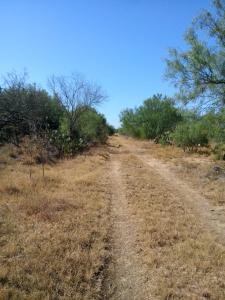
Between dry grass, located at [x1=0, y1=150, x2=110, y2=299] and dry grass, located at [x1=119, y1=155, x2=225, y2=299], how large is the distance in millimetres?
849

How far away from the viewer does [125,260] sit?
555 cm

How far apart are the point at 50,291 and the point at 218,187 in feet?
29.5

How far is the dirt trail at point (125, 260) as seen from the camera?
179 inches

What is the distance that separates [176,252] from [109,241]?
4.58 feet

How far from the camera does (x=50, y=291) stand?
14.2 ft

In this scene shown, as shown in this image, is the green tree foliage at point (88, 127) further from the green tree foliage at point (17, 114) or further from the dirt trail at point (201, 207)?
the dirt trail at point (201, 207)

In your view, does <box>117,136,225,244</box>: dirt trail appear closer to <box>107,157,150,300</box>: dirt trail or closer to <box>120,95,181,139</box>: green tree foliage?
<box>107,157,150,300</box>: dirt trail

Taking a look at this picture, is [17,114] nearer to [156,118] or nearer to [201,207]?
[201,207]

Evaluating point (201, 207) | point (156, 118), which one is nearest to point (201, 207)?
point (201, 207)

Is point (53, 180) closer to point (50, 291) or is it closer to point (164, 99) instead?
point (50, 291)

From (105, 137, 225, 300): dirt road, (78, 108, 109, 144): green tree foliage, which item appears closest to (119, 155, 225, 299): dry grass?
(105, 137, 225, 300): dirt road

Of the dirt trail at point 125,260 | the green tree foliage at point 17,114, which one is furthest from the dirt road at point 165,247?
the green tree foliage at point 17,114

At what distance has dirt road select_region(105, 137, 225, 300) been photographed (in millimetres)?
4625

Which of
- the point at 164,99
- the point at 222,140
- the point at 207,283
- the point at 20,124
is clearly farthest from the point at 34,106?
the point at 164,99
